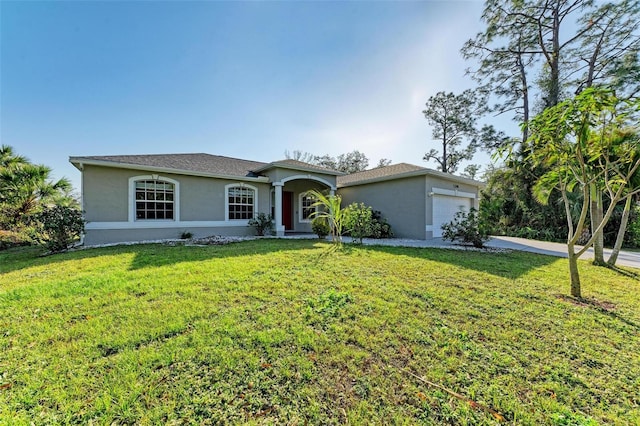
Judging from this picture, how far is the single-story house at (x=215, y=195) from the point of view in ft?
31.3

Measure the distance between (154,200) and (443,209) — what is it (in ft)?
42.3

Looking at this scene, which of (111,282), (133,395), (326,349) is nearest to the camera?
(133,395)

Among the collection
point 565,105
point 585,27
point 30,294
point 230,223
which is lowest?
point 30,294

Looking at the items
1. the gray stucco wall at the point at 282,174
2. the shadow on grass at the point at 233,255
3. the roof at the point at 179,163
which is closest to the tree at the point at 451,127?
the gray stucco wall at the point at 282,174

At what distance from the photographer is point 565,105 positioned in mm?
3898

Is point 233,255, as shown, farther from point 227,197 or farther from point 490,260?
point 490,260

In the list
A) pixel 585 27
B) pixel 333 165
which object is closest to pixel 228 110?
pixel 585 27

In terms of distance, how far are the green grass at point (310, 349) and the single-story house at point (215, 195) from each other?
474cm

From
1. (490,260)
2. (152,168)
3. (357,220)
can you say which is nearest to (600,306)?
(490,260)

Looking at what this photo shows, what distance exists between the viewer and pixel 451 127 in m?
26.1

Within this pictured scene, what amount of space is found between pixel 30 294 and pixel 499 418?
6532 mm

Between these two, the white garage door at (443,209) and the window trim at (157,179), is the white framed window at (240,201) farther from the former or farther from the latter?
the white garage door at (443,209)

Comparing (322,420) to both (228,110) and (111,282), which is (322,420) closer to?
(111,282)

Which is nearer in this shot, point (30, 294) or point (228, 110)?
point (30, 294)
